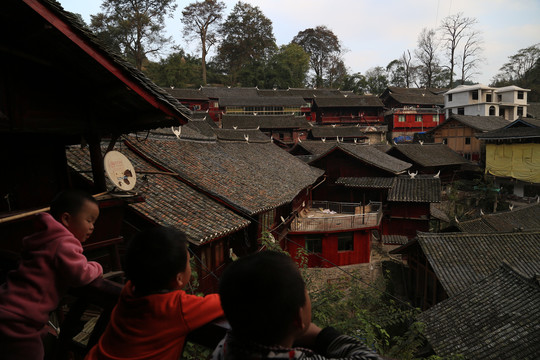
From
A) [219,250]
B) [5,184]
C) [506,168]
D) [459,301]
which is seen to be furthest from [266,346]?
[506,168]

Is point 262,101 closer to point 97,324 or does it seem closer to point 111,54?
point 111,54

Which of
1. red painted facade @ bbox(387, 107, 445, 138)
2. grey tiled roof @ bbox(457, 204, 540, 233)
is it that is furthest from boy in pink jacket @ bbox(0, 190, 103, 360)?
red painted facade @ bbox(387, 107, 445, 138)

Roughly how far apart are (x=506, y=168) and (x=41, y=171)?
33.9 meters

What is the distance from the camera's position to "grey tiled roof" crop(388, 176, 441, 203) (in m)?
19.9

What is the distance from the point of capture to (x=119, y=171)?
4820 mm

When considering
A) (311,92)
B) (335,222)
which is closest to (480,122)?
(311,92)

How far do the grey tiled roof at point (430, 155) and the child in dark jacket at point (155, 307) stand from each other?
30.9 m

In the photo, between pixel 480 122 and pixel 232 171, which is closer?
pixel 232 171

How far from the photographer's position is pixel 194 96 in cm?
4066

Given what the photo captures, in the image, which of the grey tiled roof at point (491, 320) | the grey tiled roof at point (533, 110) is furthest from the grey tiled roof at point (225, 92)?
the grey tiled roof at point (491, 320)

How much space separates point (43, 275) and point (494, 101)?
48840 millimetres

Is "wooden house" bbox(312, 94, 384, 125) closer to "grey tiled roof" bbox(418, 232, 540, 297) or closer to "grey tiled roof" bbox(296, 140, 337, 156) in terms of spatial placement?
"grey tiled roof" bbox(296, 140, 337, 156)

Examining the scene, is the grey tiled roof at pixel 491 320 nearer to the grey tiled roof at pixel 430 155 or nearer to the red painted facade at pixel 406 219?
the red painted facade at pixel 406 219

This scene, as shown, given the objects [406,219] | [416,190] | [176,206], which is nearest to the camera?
[176,206]
